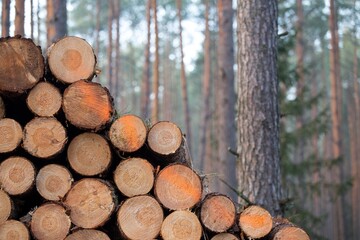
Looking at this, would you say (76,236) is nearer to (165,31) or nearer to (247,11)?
(247,11)

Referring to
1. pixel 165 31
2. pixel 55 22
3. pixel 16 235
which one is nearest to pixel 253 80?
pixel 16 235

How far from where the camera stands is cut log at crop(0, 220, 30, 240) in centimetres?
389

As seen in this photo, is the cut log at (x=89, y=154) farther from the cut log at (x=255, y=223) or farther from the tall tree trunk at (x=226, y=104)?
the tall tree trunk at (x=226, y=104)

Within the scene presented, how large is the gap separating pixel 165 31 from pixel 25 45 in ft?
83.7

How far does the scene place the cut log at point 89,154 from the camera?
4.06m

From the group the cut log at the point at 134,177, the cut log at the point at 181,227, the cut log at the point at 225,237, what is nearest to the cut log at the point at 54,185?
the cut log at the point at 134,177

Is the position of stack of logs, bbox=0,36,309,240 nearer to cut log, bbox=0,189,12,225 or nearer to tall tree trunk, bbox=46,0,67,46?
cut log, bbox=0,189,12,225

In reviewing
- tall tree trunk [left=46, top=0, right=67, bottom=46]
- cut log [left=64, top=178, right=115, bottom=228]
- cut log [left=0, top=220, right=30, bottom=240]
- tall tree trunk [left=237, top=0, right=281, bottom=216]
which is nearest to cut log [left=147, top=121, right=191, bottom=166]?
cut log [left=64, top=178, right=115, bottom=228]

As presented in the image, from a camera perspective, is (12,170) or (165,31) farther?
(165,31)

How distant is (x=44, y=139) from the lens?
402 centimetres

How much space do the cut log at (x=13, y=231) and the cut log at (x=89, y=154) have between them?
609mm

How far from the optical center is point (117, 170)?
160 inches

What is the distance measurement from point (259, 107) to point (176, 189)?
7.87 feet

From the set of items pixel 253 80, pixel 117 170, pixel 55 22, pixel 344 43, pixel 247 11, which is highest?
pixel 344 43
